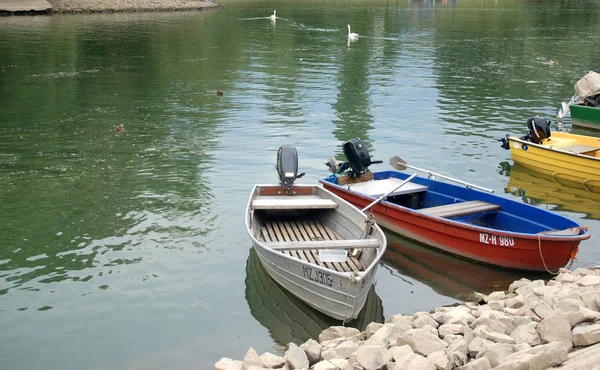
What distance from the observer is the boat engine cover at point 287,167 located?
1588 centimetres

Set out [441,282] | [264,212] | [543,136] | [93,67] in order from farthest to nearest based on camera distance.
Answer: [93,67], [543,136], [264,212], [441,282]

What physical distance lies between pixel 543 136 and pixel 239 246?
10.5 meters

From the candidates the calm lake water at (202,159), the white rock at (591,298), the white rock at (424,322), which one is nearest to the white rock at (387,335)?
the white rock at (424,322)

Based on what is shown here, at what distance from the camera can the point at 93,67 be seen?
132 feet

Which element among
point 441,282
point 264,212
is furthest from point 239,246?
point 441,282

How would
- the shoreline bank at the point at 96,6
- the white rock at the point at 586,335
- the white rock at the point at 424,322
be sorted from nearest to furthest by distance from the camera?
the white rock at the point at 586,335 < the white rock at the point at 424,322 < the shoreline bank at the point at 96,6

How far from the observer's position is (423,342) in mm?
9188

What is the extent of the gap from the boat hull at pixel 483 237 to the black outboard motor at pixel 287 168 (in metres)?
1.34

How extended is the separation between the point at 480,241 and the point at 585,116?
14300 millimetres

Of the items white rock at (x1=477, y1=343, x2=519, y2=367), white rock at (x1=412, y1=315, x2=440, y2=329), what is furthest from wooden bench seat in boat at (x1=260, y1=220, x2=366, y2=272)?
white rock at (x1=477, y1=343, x2=519, y2=367)

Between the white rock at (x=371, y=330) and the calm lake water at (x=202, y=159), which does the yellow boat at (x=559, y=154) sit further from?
the white rock at (x=371, y=330)

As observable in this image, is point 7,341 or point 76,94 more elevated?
point 76,94

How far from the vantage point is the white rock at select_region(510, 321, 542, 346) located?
9078 mm

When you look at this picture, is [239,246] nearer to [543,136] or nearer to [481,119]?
[543,136]
